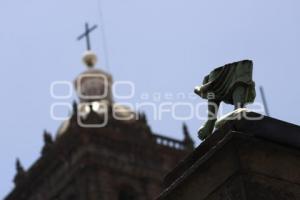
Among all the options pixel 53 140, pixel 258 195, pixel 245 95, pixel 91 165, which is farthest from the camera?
pixel 53 140

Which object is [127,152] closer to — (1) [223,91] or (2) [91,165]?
(2) [91,165]

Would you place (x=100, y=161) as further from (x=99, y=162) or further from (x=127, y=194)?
(x=127, y=194)

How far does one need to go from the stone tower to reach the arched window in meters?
0.04

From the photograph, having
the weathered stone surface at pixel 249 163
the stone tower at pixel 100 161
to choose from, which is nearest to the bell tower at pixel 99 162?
the stone tower at pixel 100 161

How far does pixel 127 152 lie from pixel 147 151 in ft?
3.44

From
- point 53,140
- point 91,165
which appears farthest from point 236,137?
point 53,140

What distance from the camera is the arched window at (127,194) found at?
4675 cm

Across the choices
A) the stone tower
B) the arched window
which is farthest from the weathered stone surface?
the arched window

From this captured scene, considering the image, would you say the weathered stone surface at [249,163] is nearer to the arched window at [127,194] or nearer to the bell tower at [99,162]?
the bell tower at [99,162]

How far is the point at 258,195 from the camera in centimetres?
780

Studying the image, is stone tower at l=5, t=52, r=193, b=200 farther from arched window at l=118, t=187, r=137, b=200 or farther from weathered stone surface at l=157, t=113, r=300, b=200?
weathered stone surface at l=157, t=113, r=300, b=200

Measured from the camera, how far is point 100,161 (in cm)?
4641

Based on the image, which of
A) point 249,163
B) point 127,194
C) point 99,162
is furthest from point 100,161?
point 249,163

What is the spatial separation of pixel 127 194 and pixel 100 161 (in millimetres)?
2011
